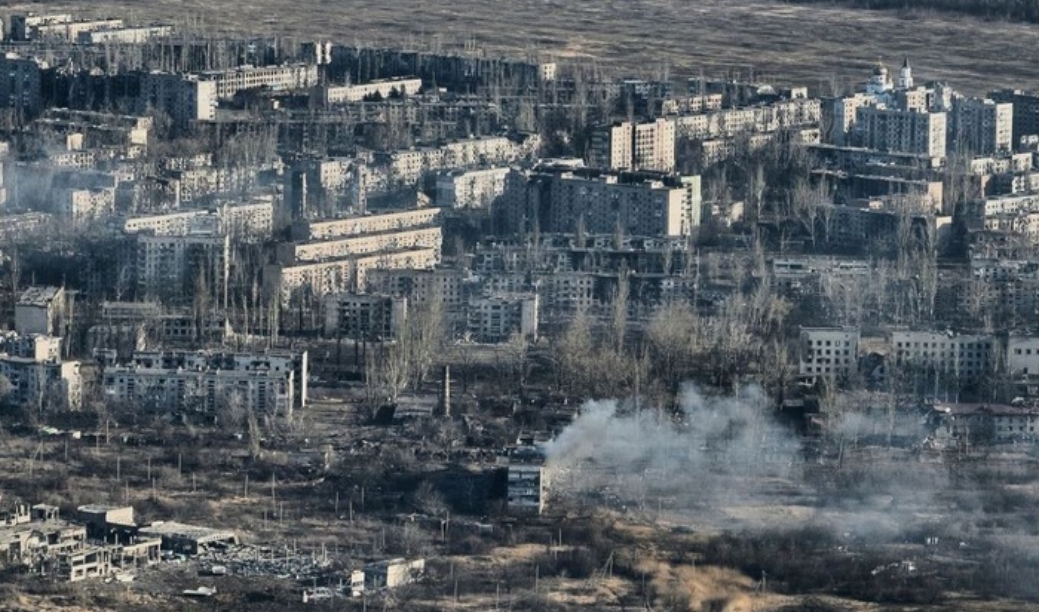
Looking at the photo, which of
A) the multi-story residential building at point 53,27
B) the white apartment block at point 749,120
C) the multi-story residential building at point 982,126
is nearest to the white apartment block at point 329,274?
the white apartment block at point 749,120

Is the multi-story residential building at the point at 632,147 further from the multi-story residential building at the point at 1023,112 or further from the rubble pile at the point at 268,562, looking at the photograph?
the rubble pile at the point at 268,562

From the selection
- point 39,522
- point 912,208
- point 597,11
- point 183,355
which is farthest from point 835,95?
point 39,522

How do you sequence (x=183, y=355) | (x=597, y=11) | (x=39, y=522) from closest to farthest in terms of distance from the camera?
(x=39, y=522), (x=183, y=355), (x=597, y=11)

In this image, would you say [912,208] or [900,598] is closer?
[900,598]

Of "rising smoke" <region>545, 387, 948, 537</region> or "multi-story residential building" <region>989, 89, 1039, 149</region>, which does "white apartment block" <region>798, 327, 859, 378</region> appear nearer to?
"rising smoke" <region>545, 387, 948, 537</region>

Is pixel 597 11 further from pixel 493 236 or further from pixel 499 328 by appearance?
pixel 499 328

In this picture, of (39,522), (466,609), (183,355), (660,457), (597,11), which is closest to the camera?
(466,609)
